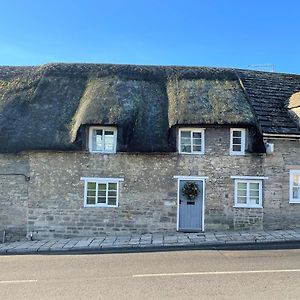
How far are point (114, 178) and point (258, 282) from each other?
9836 millimetres

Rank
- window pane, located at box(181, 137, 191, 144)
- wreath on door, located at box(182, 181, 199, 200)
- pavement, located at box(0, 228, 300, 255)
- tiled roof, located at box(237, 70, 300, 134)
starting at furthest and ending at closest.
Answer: tiled roof, located at box(237, 70, 300, 134) < window pane, located at box(181, 137, 191, 144) < wreath on door, located at box(182, 181, 199, 200) < pavement, located at box(0, 228, 300, 255)

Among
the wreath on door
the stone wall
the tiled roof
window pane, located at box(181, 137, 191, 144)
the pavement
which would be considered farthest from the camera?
the tiled roof

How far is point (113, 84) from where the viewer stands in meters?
19.5

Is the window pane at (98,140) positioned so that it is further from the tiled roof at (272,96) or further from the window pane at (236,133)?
the tiled roof at (272,96)

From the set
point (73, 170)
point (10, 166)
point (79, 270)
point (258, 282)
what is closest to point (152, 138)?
point (73, 170)

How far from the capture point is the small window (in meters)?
16.8

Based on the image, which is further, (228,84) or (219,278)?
(228,84)

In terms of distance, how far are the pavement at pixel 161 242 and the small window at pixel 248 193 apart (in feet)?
4.38

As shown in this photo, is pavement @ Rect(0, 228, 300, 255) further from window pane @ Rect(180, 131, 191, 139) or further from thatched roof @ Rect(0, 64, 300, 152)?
window pane @ Rect(180, 131, 191, 139)

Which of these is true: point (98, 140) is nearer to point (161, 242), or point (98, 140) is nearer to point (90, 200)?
point (90, 200)

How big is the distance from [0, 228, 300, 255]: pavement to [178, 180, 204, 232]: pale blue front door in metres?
0.59

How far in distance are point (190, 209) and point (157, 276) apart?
27.9 ft

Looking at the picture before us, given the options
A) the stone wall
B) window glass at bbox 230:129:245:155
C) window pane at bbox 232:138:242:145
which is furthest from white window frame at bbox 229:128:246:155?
the stone wall

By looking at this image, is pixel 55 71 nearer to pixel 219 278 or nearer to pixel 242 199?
pixel 242 199
